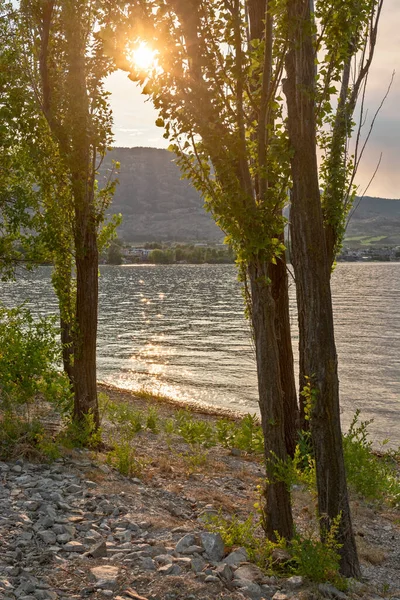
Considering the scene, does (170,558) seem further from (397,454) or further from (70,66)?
(397,454)

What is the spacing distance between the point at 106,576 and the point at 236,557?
153cm

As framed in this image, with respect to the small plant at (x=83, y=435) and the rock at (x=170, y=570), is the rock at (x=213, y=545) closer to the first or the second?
the rock at (x=170, y=570)

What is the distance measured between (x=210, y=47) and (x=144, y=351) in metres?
28.4

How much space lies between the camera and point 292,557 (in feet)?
21.7

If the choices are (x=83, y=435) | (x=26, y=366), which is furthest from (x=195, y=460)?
(x=26, y=366)

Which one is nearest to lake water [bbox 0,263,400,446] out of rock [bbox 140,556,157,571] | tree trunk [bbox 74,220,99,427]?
tree trunk [bbox 74,220,99,427]

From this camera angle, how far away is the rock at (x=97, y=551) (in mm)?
6184

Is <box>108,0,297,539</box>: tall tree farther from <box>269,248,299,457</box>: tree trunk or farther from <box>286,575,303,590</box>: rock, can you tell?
<box>269,248,299,457</box>: tree trunk

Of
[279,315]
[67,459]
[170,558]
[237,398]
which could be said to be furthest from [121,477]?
[237,398]

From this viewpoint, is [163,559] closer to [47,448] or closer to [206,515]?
[206,515]

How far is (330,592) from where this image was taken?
241 inches

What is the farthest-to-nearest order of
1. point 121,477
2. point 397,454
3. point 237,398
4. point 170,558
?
point 237,398, point 397,454, point 121,477, point 170,558

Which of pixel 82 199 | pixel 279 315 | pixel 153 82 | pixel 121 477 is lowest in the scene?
pixel 121 477

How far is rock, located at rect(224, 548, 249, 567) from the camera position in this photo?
6.43 metres
